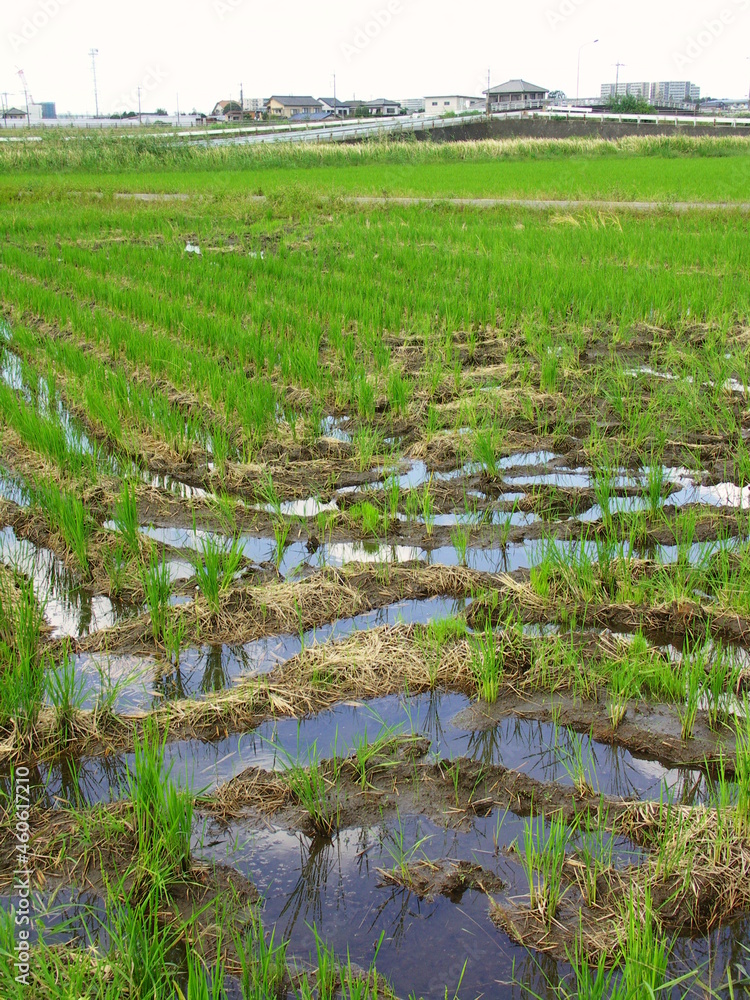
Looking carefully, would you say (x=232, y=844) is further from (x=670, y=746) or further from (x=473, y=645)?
(x=670, y=746)

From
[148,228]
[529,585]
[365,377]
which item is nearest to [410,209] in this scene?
[148,228]

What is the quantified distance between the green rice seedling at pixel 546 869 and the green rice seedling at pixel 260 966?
1.70ft

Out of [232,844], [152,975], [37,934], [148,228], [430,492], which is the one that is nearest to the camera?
[152,975]

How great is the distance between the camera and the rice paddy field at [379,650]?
1.64m

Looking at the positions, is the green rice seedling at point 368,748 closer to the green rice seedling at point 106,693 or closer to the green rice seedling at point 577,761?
the green rice seedling at point 577,761

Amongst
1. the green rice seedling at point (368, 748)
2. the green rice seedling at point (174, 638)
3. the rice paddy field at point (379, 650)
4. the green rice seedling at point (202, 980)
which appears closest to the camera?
the green rice seedling at point (202, 980)

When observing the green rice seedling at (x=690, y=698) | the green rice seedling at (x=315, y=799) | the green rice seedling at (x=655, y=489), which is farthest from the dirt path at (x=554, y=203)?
the green rice seedling at (x=315, y=799)

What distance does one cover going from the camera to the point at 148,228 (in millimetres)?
11711

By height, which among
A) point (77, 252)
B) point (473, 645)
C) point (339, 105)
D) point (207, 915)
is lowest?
point (207, 915)

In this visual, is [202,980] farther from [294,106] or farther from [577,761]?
[294,106]

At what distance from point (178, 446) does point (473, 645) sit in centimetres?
224

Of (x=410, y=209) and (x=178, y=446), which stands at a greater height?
(x=410, y=209)

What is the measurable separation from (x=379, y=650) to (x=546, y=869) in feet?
3.22

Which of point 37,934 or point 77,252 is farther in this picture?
point 77,252
